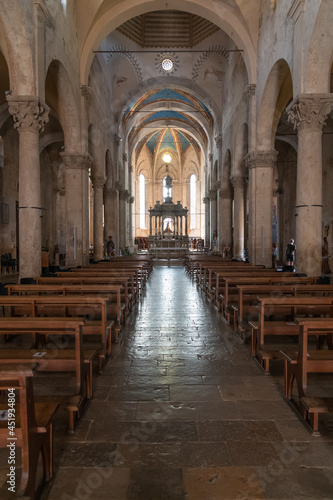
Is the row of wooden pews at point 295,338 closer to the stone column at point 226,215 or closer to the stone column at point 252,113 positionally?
the stone column at point 252,113

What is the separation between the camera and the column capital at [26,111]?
373 inches

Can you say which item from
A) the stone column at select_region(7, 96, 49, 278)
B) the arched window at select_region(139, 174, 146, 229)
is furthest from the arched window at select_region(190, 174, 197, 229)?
the stone column at select_region(7, 96, 49, 278)

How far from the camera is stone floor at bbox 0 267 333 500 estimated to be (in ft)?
8.16

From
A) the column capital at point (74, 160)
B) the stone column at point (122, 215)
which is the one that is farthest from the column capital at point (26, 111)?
the stone column at point (122, 215)

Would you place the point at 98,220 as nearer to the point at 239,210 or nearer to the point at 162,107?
the point at 239,210

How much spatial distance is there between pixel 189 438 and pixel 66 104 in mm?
13770

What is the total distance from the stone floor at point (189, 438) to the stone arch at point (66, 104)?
11.4 meters

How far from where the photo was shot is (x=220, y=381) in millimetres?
4336

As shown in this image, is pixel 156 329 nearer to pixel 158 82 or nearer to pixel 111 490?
pixel 111 490

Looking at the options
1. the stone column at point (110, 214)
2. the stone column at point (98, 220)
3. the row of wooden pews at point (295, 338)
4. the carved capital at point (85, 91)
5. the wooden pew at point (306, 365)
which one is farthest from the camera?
the stone column at point (110, 214)

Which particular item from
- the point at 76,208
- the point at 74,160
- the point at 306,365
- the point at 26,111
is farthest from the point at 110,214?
the point at 306,365

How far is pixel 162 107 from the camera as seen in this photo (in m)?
31.6

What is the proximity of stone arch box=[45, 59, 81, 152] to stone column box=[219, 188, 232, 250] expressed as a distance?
38.3ft

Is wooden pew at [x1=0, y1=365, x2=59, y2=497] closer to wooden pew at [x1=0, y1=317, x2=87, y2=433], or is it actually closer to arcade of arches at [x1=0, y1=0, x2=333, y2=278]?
wooden pew at [x1=0, y1=317, x2=87, y2=433]
